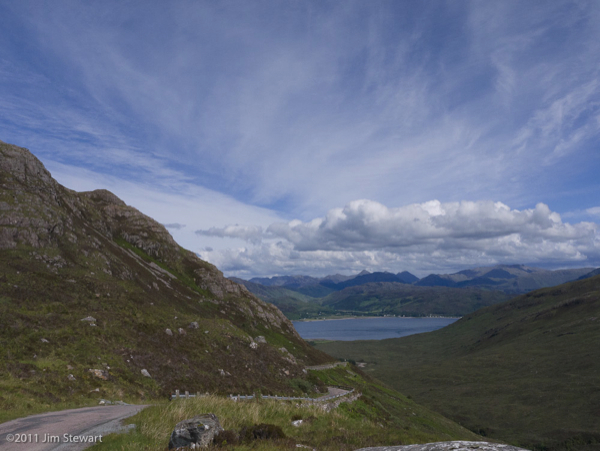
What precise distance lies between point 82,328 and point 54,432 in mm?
27652

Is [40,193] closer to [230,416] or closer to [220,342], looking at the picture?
[220,342]

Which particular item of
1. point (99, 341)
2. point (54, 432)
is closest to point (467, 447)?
point (54, 432)

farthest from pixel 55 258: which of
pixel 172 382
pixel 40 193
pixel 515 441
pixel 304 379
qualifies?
pixel 515 441

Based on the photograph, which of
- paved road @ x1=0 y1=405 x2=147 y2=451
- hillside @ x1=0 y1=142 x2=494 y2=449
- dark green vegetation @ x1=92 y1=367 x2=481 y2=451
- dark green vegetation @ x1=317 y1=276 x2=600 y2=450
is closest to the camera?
paved road @ x1=0 y1=405 x2=147 y2=451

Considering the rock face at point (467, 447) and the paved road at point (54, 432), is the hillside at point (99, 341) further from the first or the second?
the rock face at point (467, 447)

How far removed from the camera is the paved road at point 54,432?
9.45 metres

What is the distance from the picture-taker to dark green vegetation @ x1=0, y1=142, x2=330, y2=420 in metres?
25.2

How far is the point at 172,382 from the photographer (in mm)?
33406

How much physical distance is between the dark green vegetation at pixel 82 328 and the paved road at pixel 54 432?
8.82 ft

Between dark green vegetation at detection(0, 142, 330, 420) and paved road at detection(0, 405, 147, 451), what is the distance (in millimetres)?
2688

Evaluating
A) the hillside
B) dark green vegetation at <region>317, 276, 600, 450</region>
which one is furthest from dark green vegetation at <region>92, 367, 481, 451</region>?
dark green vegetation at <region>317, 276, 600, 450</region>

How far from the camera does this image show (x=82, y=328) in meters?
34.2

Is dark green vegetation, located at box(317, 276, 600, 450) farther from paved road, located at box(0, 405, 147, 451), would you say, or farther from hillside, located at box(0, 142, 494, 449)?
paved road, located at box(0, 405, 147, 451)

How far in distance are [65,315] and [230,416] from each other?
3281cm
